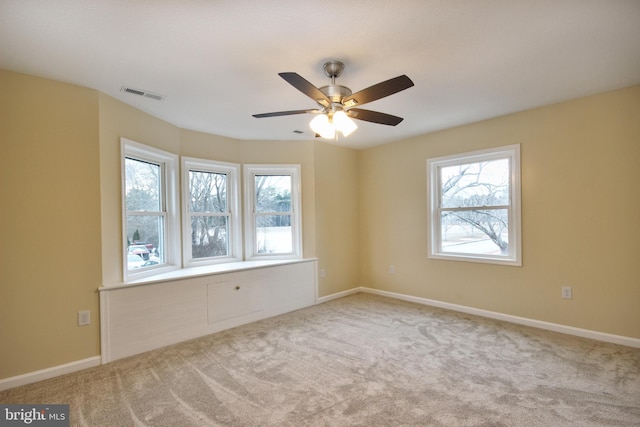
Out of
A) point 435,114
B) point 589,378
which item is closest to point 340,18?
point 435,114

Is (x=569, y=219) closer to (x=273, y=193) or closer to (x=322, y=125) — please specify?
(x=322, y=125)

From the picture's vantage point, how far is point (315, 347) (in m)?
3.00

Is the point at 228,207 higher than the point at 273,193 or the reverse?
the reverse

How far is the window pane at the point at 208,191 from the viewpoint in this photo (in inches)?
157

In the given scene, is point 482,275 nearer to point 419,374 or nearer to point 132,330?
point 419,374

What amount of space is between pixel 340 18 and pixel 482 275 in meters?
3.40

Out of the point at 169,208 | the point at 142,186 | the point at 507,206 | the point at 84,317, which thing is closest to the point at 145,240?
the point at 169,208

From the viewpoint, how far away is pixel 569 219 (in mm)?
3164

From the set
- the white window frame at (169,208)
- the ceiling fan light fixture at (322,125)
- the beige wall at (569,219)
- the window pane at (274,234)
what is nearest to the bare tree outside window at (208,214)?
the white window frame at (169,208)

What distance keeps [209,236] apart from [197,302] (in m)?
1.03

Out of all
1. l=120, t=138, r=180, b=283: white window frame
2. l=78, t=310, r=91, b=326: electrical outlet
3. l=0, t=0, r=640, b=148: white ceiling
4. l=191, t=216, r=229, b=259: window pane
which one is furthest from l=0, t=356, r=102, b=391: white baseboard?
l=0, t=0, r=640, b=148: white ceiling

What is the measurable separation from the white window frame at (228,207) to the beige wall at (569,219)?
2675 millimetres

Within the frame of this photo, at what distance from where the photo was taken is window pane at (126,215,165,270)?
324 centimetres

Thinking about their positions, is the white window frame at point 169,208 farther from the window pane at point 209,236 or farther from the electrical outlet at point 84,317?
the electrical outlet at point 84,317
